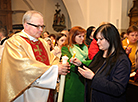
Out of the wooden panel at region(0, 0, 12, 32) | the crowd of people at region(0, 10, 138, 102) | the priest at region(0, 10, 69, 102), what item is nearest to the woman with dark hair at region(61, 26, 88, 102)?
the crowd of people at region(0, 10, 138, 102)

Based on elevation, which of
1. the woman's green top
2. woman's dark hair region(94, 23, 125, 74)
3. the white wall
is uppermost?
the white wall

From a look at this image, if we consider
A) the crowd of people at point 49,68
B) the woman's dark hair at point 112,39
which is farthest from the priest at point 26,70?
the woman's dark hair at point 112,39

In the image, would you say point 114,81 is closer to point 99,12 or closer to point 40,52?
point 40,52

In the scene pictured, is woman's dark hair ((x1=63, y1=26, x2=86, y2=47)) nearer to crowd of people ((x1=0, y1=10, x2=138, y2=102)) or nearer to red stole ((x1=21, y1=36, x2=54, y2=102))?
crowd of people ((x1=0, y1=10, x2=138, y2=102))

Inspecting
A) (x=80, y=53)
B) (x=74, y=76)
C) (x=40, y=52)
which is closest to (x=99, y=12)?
(x=80, y=53)

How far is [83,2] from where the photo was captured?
8008mm

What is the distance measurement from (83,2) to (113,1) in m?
1.38

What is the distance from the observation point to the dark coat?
1.70m

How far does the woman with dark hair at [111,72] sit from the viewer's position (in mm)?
1706

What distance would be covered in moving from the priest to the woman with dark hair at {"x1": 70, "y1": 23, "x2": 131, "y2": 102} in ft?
1.48

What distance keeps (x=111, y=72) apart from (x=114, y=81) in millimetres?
109

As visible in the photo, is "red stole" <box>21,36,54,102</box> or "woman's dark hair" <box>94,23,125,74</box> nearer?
"woman's dark hair" <box>94,23,125,74</box>

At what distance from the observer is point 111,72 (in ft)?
5.90

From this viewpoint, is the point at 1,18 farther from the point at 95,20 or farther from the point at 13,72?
the point at 13,72
